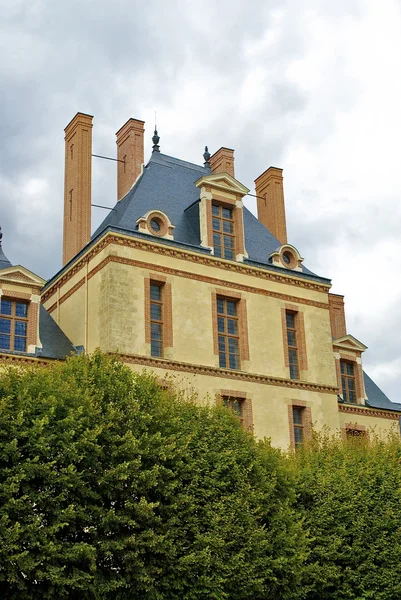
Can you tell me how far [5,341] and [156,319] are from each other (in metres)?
5.00

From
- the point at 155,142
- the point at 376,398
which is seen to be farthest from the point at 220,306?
the point at 376,398

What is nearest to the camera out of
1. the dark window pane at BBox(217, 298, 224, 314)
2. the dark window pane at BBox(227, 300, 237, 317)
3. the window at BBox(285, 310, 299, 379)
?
the dark window pane at BBox(217, 298, 224, 314)

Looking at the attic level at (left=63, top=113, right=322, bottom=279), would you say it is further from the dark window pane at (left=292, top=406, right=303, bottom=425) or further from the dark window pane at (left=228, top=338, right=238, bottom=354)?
the dark window pane at (left=292, top=406, right=303, bottom=425)

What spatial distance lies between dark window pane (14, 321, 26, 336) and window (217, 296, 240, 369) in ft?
22.2

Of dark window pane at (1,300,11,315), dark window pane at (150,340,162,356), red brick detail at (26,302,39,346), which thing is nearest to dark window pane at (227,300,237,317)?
dark window pane at (150,340,162,356)

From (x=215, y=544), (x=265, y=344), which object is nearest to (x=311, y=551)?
(x=215, y=544)

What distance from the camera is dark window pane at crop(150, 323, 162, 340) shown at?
28.4 metres

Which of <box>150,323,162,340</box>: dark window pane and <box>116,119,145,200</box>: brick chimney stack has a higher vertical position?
<box>116,119,145,200</box>: brick chimney stack

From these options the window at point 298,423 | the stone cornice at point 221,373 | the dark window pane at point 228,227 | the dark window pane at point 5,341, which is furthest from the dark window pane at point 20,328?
the window at point 298,423

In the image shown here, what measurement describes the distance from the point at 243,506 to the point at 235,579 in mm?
1716

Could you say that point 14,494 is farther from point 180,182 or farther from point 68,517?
point 180,182

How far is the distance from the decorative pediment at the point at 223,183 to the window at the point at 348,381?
9.03 metres

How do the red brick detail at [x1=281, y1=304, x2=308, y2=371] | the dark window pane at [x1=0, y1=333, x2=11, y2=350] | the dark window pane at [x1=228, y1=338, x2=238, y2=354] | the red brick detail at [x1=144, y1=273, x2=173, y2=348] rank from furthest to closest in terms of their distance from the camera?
1. the red brick detail at [x1=281, y1=304, x2=308, y2=371]
2. the dark window pane at [x1=228, y1=338, x2=238, y2=354]
3. the red brick detail at [x1=144, y1=273, x2=173, y2=348]
4. the dark window pane at [x1=0, y1=333, x2=11, y2=350]

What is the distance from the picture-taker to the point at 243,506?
821 inches
